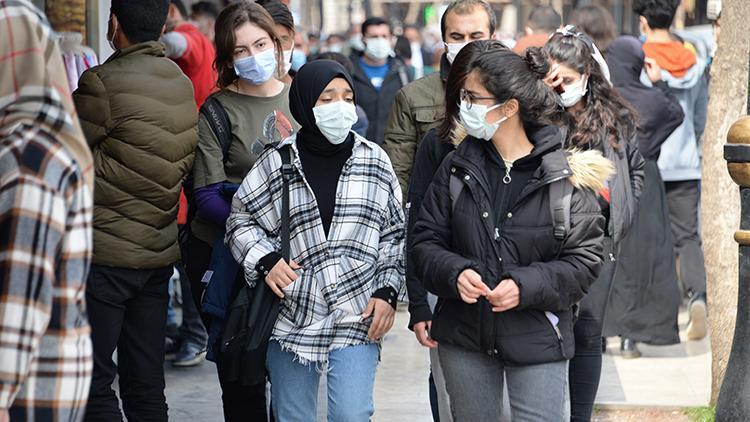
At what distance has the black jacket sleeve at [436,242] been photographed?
4055mm

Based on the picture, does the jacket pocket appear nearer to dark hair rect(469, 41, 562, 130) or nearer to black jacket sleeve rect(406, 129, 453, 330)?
black jacket sleeve rect(406, 129, 453, 330)

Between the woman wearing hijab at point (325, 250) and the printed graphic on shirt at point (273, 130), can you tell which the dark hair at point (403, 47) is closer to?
the printed graphic on shirt at point (273, 130)

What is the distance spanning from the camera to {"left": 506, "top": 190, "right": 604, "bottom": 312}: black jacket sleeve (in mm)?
3949

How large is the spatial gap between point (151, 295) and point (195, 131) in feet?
2.11

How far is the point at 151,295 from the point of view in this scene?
4.77 metres

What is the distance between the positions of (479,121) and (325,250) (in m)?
0.78

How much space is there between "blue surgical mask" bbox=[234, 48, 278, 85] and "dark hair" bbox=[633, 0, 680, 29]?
369cm

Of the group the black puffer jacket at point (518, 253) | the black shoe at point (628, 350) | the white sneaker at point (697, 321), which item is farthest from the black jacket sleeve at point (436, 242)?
the white sneaker at point (697, 321)

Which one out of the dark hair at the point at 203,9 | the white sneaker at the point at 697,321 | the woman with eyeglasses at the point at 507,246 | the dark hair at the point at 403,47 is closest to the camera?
the woman with eyeglasses at the point at 507,246

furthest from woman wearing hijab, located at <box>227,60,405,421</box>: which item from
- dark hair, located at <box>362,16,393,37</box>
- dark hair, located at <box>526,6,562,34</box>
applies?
dark hair, located at <box>362,16,393,37</box>

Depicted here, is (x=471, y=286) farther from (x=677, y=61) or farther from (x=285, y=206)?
(x=677, y=61)

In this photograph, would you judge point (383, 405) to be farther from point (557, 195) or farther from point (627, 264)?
point (557, 195)

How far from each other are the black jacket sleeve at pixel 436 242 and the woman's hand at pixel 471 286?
5 centimetres

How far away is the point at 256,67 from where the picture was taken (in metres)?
5.19
